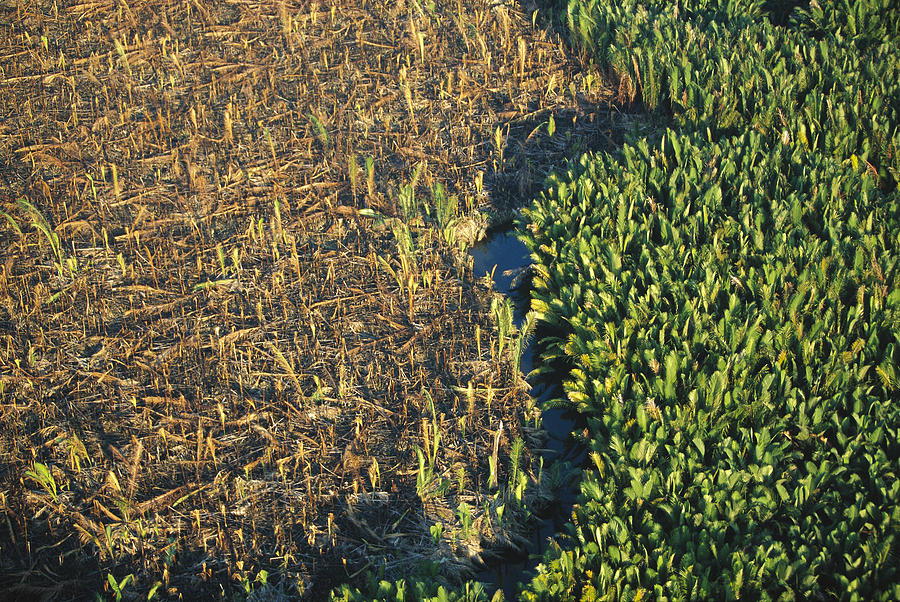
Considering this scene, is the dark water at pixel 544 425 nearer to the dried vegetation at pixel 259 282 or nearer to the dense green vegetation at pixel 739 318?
the dried vegetation at pixel 259 282

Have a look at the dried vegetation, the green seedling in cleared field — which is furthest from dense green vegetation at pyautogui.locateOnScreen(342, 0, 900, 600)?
the green seedling in cleared field

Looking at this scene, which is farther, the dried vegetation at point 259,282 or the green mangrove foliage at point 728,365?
the dried vegetation at point 259,282

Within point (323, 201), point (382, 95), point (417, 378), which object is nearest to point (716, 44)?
point (382, 95)

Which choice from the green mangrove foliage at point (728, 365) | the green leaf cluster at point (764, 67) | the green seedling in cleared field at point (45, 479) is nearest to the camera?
the green mangrove foliage at point (728, 365)

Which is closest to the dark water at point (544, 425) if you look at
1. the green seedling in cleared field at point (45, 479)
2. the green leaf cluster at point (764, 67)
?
the green leaf cluster at point (764, 67)

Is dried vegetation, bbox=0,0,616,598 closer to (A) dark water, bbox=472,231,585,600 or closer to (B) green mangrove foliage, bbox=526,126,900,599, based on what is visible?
(A) dark water, bbox=472,231,585,600

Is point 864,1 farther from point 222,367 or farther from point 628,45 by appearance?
point 222,367
